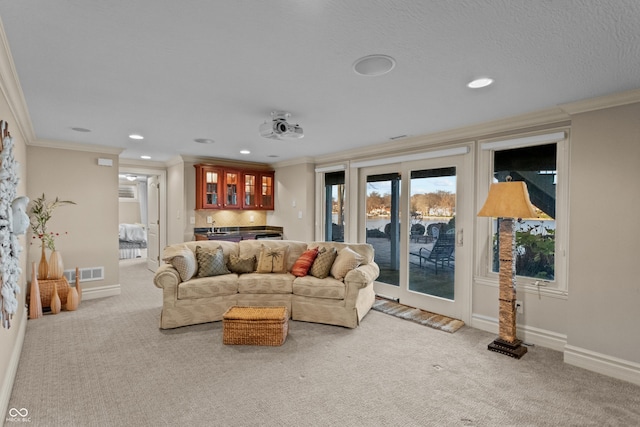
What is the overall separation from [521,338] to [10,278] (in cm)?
446

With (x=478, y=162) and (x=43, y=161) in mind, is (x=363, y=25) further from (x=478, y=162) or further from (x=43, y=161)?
(x=43, y=161)

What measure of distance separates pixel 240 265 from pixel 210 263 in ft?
1.23

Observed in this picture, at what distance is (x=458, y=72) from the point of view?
2.29m

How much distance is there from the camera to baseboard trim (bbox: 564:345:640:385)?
266 centimetres

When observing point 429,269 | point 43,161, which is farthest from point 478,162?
point 43,161

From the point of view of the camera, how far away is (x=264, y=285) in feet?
13.2

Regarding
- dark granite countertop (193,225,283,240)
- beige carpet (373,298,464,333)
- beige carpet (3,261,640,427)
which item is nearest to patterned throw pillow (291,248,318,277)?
beige carpet (3,261,640,427)

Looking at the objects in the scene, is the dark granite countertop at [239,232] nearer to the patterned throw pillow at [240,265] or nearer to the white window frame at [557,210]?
the patterned throw pillow at [240,265]

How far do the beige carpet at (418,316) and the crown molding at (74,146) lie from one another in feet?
15.0

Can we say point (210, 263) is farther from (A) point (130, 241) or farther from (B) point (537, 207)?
(A) point (130, 241)

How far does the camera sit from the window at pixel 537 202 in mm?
3277

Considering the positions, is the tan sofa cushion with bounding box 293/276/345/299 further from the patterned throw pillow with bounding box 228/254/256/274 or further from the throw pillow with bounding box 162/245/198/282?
the throw pillow with bounding box 162/245/198/282

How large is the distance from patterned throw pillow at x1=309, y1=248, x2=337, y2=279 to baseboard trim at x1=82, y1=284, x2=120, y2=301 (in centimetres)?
326
